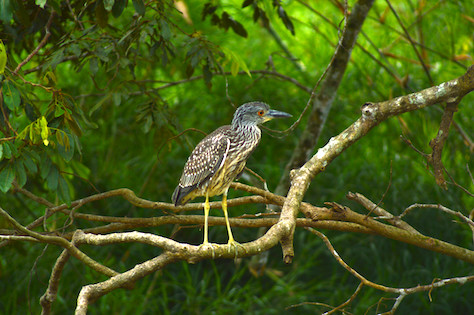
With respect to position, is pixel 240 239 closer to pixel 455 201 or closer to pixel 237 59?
pixel 455 201

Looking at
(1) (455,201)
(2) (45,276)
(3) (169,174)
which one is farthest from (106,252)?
(1) (455,201)

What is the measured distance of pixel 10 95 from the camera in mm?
2891

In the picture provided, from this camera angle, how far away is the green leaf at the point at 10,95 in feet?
9.42

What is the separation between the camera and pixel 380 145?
6355 millimetres

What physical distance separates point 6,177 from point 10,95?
17.2 inches

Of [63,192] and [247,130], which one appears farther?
[247,130]

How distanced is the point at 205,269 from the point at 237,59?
3207 mm

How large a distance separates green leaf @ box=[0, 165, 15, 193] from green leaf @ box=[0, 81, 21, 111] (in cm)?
36

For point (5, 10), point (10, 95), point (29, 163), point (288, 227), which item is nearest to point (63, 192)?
point (29, 163)

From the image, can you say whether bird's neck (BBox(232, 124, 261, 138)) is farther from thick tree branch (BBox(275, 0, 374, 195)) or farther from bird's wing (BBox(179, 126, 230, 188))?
thick tree branch (BBox(275, 0, 374, 195))

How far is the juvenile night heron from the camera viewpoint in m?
3.55

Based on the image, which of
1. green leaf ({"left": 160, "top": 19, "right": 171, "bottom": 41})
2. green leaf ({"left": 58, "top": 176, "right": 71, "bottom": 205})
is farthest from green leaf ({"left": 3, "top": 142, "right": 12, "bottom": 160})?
green leaf ({"left": 160, "top": 19, "right": 171, "bottom": 41})

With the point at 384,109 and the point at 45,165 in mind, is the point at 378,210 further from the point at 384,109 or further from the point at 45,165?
the point at 45,165

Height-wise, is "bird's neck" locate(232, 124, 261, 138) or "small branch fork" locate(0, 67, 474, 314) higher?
"bird's neck" locate(232, 124, 261, 138)
